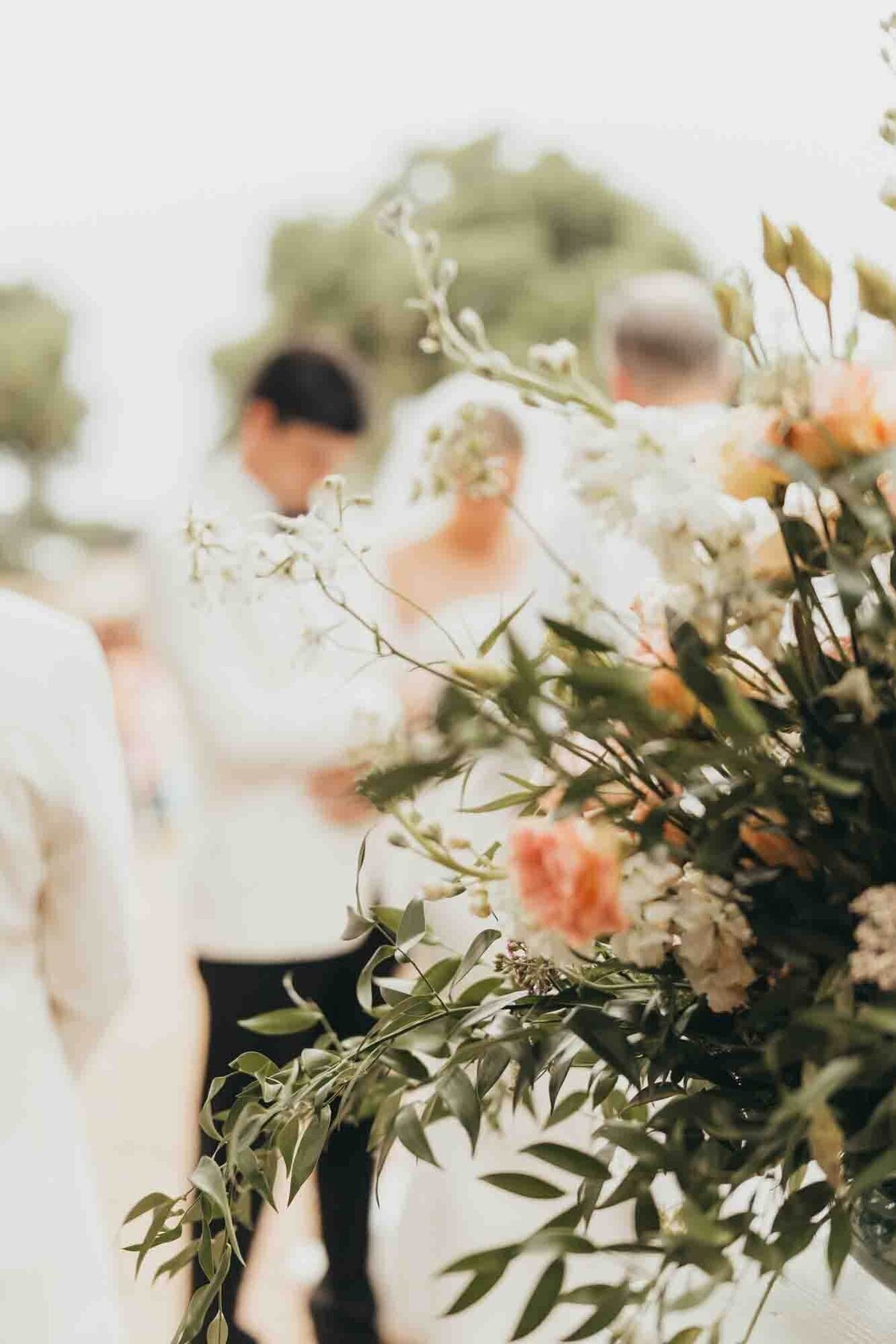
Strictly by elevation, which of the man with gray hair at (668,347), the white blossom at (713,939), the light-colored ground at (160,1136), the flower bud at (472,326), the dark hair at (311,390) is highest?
the flower bud at (472,326)

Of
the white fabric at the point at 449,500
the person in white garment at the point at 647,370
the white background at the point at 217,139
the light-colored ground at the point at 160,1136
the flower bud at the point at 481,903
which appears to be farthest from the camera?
the white background at the point at 217,139

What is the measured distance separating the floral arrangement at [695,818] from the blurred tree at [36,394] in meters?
18.8

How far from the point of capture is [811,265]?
0.50 m

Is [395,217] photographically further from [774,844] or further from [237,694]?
[237,694]

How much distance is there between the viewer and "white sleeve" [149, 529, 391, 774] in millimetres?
1729

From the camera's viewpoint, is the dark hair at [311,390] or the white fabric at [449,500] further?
the white fabric at [449,500]

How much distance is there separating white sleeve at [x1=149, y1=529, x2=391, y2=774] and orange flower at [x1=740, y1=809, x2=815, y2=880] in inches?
48.8

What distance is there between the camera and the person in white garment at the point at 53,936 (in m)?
1.15

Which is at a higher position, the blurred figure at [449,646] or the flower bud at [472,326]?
the flower bud at [472,326]

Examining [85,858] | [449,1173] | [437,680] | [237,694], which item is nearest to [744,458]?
[85,858]

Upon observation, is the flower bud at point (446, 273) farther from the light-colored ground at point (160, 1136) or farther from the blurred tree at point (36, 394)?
the blurred tree at point (36, 394)

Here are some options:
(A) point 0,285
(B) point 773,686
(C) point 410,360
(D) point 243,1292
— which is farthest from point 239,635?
(A) point 0,285

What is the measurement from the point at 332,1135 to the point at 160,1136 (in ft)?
5.08

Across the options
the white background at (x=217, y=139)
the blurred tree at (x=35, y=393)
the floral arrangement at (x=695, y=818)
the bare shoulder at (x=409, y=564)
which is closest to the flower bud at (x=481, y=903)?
the floral arrangement at (x=695, y=818)
